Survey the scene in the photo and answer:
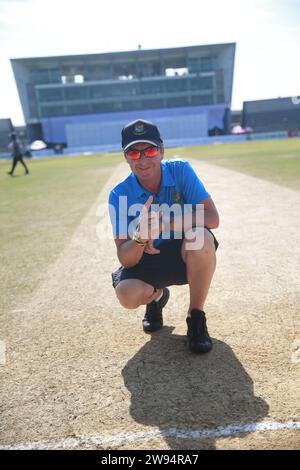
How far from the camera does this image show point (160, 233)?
139 inches

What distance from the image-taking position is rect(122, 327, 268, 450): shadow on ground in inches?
97.7

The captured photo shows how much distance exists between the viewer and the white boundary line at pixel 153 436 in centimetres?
236

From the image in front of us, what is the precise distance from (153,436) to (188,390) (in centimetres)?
50

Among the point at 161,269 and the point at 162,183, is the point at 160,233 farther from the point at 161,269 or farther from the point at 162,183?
the point at 162,183

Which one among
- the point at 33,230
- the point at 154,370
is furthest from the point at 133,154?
the point at 33,230

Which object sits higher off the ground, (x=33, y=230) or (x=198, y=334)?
(x=198, y=334)

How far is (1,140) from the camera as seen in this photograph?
7844cm

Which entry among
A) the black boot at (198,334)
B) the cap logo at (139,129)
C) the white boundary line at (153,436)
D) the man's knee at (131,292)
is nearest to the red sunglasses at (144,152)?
the cap logo at (139,129)

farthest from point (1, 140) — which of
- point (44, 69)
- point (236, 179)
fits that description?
point (236, 179)

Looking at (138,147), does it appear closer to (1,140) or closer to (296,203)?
(296,203)

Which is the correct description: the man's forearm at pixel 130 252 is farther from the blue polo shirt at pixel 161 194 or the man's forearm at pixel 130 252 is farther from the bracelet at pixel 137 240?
the blue polo shirt at pixel 161 194

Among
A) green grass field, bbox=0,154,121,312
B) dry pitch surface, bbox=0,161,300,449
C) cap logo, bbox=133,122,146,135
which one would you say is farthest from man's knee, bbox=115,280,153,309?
green grass field, bbox=0,154,121,312

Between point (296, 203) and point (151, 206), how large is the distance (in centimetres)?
649

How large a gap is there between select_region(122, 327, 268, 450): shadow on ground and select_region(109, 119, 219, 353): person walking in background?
0.19 meters
